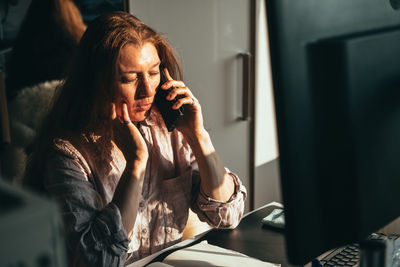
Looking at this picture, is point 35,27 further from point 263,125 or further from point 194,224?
point 263,125

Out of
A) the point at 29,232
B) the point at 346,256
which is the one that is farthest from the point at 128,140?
the point at 29,232

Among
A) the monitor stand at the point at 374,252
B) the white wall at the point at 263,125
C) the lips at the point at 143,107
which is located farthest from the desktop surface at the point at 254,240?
the white wall at the point at 263,125

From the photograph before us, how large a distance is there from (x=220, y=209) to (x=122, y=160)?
36 centimetres

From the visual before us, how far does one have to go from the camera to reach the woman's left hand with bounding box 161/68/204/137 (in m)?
1.52

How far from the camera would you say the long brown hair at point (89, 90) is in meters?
1.39

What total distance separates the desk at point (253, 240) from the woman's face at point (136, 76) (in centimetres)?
46

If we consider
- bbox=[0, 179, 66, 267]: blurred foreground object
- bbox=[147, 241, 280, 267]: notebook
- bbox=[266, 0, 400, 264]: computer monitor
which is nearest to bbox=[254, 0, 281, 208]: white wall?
bbox=[147, 241, 280, 267]: notebook

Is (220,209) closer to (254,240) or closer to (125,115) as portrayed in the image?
(254,240)

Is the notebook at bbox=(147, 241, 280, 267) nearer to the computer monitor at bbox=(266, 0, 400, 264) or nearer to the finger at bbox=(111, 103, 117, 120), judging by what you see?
the finger at bbox=(111, 103, 117, 120)

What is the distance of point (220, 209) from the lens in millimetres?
1454

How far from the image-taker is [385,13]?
61cm

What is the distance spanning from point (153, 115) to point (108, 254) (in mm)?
605

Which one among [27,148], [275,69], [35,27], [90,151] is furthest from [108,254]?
[35,27]

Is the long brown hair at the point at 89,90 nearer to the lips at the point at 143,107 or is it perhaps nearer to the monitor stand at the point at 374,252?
the lips at the point at 143,107
